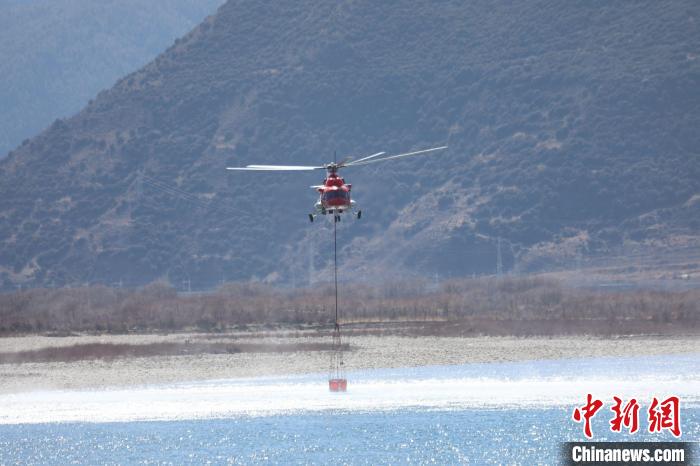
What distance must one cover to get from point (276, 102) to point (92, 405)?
11442 centimetres

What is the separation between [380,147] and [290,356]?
312ft

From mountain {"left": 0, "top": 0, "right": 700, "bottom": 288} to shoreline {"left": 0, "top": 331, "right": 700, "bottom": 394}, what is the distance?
185ft

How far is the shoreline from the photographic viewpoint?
6391 cm

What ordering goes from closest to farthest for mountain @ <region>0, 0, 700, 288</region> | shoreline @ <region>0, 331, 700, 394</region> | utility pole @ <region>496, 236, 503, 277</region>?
shoreline @ <region>0, 331, 700, 394</region> → utility pole @ <region>496, 236, 503, 277</region> → mountain @ <region>0, 0, 700, 288</region>

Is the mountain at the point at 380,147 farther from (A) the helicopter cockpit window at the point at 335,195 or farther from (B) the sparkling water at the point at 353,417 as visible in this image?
(A) the helicopter cockpit window at the point at 335,195

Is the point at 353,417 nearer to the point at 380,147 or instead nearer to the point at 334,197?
the point at 334,197

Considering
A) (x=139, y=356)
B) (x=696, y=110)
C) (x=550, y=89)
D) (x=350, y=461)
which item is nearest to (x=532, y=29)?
(x=550, y=89)

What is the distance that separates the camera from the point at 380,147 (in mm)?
164250

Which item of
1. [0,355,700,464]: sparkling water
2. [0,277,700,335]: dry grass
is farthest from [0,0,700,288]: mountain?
[0,355,700,464]: sparkling water

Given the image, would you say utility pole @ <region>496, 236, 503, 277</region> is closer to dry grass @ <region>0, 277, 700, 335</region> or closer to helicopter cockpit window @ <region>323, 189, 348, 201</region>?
dry grass @ <region>0, 277, 700, 335</region>

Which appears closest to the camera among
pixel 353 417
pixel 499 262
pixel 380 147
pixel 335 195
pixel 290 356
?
pixel 335 195

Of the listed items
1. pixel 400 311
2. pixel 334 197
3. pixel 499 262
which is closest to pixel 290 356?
pixel 334 197

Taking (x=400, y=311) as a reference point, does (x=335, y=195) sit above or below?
above

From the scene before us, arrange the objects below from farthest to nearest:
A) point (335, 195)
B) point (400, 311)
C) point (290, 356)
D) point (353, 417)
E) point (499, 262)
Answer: point (499, 262) → point (400, 311) → point (290, 356) → point (353, 417) → point (335, 195)
